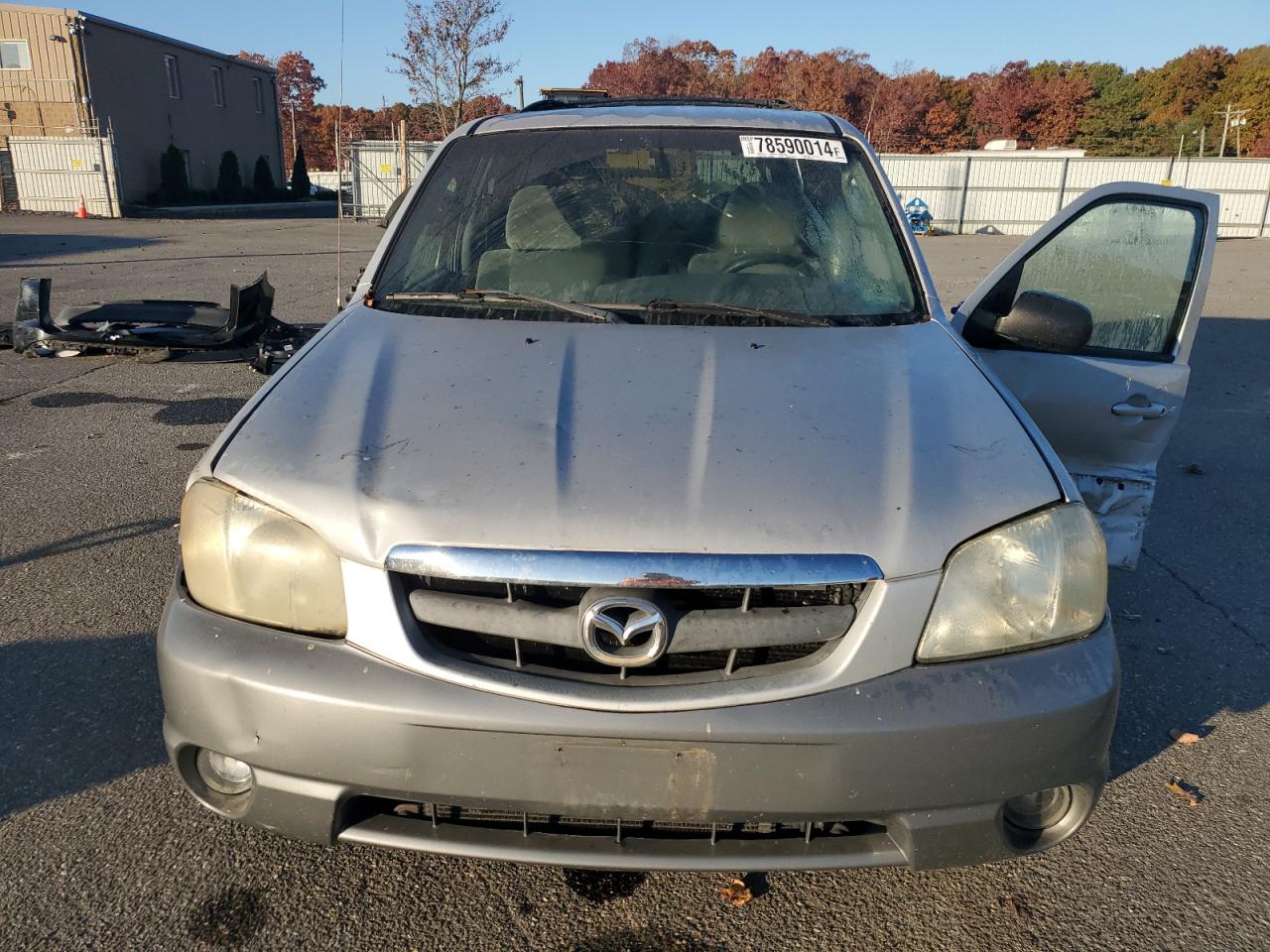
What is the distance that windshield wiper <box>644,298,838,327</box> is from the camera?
9.10 feet

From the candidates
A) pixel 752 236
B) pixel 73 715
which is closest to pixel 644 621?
pixel 752 236

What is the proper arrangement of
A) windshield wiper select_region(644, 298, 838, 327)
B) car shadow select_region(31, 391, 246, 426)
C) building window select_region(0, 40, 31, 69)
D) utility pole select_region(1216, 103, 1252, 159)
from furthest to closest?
utility pole select_region(1216, 103, 1252, 159) < building window select_region(0, 40, 31, 69) < car shadow select_region(31, 391, 246, 426) < windshield wiper select_region(644, 298, 838, 327)

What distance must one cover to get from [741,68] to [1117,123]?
77.7 ft

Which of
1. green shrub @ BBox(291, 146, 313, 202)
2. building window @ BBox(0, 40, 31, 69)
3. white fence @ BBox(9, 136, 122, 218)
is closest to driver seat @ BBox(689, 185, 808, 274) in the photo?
white fence @ BBox(9, 136, 122, 218)

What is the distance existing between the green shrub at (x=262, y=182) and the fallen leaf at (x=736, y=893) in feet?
144

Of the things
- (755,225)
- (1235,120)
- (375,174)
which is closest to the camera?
(755,225)

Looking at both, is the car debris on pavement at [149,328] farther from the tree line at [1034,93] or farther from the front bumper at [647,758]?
the tree line at [1034,93]

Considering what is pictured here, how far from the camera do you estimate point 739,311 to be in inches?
110

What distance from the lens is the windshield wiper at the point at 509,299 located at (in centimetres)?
278

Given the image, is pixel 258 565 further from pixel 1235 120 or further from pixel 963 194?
pixel 1235 120

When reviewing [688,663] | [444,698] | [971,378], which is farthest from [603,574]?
[971,378]

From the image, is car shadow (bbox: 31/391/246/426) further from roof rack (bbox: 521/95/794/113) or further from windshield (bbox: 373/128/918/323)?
windshield (bbox: 373/128/918/323)

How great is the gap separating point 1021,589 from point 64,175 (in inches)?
1346

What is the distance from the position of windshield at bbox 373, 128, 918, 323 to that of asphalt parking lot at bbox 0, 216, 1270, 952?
155cm
